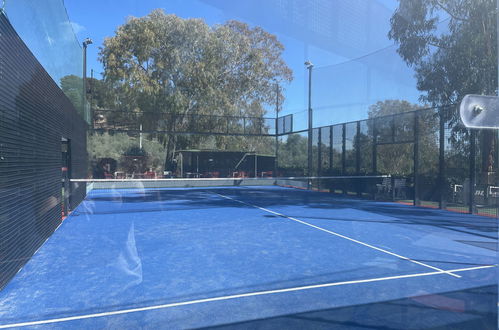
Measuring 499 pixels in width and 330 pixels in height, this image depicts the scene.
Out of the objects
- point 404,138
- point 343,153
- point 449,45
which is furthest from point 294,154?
point 449,45

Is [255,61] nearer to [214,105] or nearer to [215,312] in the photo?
[214,105]

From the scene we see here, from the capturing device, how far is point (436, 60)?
16781 mm

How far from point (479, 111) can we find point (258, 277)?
14.8 ft

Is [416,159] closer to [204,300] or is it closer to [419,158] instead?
[419,158]

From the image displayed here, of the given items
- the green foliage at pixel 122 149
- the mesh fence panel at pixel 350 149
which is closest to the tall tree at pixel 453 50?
the mesh fence panel at pixel 350 149

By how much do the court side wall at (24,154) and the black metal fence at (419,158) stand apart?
1092 centimetres

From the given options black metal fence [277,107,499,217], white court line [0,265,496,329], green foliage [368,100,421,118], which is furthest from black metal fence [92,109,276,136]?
white court line [0,265,496,329]

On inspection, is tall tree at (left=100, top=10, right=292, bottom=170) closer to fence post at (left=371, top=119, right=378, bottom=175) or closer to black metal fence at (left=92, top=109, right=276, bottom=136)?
black metal fence at (left=92, top=109, right=276, bottom=136)

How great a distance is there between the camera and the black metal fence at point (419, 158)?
1289cm

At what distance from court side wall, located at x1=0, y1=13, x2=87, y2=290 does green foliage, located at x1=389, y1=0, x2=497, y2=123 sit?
11.8 m

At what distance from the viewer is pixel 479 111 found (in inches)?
53.9

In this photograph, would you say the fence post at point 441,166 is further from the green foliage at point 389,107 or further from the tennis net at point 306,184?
the green foliage at point 389,107

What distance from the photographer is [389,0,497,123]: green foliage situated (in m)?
13.6

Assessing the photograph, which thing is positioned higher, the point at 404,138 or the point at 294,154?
the point at 404,138
